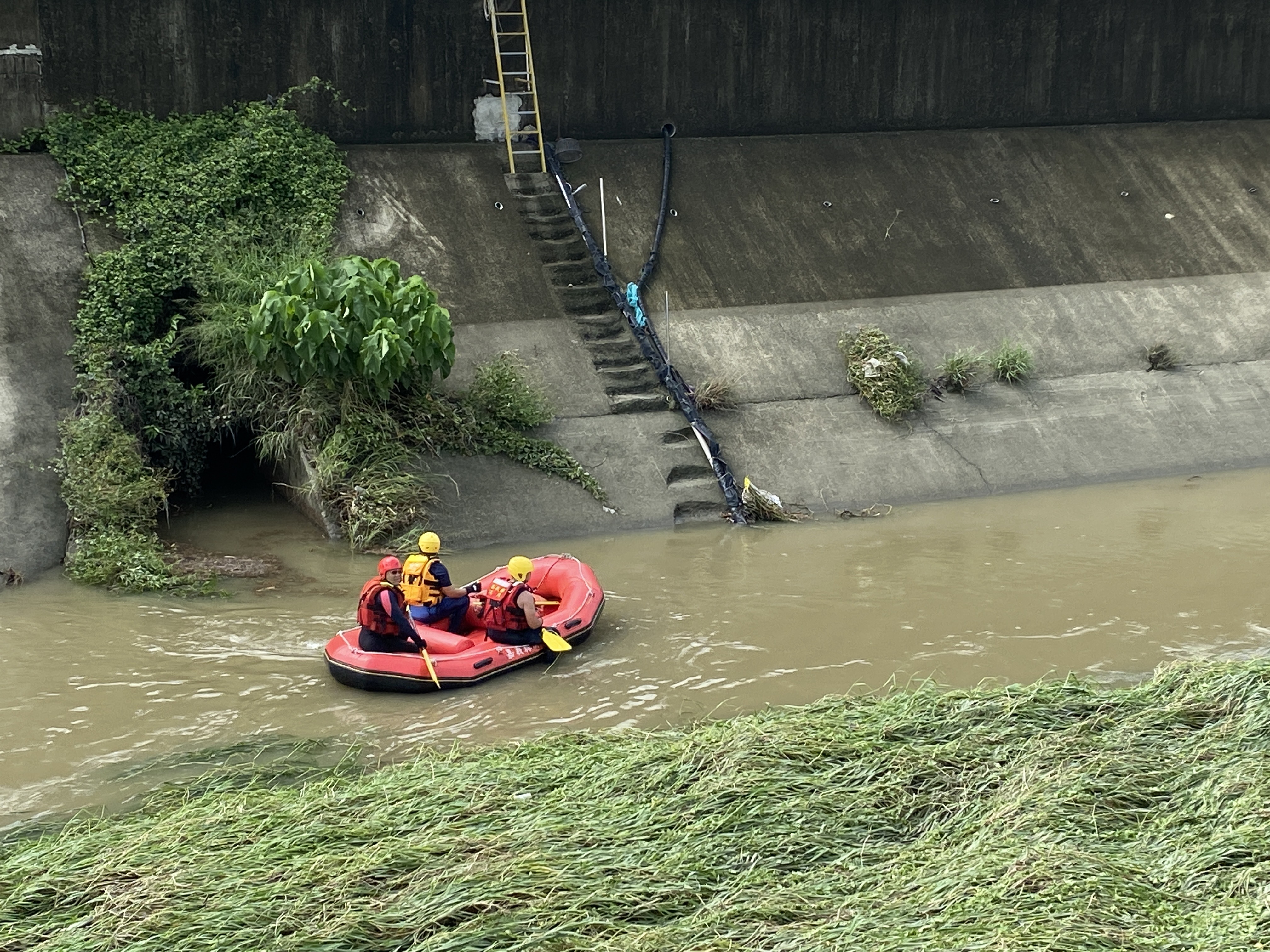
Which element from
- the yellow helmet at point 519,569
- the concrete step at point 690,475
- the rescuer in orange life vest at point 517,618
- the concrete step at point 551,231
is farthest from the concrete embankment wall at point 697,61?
the rescuer in orange life vest at point 517,618

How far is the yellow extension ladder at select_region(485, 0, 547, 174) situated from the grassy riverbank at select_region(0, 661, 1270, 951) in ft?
32.0

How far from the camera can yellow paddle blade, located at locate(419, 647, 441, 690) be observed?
9.08 m

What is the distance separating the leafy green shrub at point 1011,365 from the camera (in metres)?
14.9

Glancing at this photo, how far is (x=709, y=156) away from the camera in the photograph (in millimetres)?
17078

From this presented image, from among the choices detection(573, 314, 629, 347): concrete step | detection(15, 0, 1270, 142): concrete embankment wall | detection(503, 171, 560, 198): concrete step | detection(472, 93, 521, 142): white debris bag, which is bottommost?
detection(573, 314, 629, 347): concrete step

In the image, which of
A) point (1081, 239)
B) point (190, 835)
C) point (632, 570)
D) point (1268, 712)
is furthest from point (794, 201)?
point (190, 835)

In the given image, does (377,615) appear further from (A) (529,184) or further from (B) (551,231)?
(A) (529,184)

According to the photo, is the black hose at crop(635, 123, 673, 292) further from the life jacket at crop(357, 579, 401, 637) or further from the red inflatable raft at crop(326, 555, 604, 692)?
the life jacket at crop(357, 579, 401, 637)

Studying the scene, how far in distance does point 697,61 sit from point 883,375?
212 inches

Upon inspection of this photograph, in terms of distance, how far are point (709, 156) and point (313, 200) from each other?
506cm

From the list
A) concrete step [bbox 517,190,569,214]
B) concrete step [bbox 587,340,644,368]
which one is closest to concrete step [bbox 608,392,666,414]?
concrete step [bbox 587,340,644,368]

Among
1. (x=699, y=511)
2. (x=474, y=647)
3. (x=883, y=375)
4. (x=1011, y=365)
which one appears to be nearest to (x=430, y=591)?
(x=474, y=647)

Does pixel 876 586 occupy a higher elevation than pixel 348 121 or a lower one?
lower

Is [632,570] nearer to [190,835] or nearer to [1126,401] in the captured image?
[190,835]
